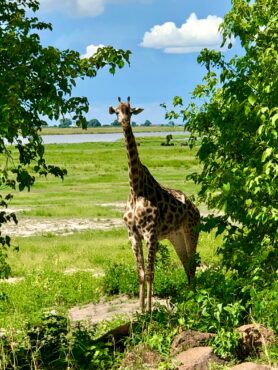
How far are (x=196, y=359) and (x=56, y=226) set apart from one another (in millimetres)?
18561

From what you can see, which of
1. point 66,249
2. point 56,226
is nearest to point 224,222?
point 66,249

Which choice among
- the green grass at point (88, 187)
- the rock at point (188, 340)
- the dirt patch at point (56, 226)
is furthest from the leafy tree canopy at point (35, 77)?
the dirt patch at point (56, 226)

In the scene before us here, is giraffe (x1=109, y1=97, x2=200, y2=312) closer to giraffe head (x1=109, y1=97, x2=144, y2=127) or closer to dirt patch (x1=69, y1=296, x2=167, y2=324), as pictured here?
giraffe head (x1=109, y1=97, x2=144, y2=127)

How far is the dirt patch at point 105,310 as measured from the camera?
500 inches

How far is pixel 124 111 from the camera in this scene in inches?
459

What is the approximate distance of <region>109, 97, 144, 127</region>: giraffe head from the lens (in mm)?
11633

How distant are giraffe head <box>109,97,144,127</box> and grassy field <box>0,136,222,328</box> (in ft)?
5.53

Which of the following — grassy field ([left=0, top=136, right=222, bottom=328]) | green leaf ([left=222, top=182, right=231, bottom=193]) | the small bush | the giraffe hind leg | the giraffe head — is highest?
the giraffe head

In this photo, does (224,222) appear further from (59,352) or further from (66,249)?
(66,249)

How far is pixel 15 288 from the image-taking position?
14.5 m

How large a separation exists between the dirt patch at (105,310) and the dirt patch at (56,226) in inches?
417

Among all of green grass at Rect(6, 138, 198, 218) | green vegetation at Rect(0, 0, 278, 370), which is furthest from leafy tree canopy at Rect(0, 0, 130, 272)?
green grass at Rect(6, 138, 198, 218)

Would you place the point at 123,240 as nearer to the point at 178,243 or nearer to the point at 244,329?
the point at 178,243

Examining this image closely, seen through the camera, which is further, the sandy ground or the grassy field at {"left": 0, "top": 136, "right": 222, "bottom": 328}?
the sandy ground
